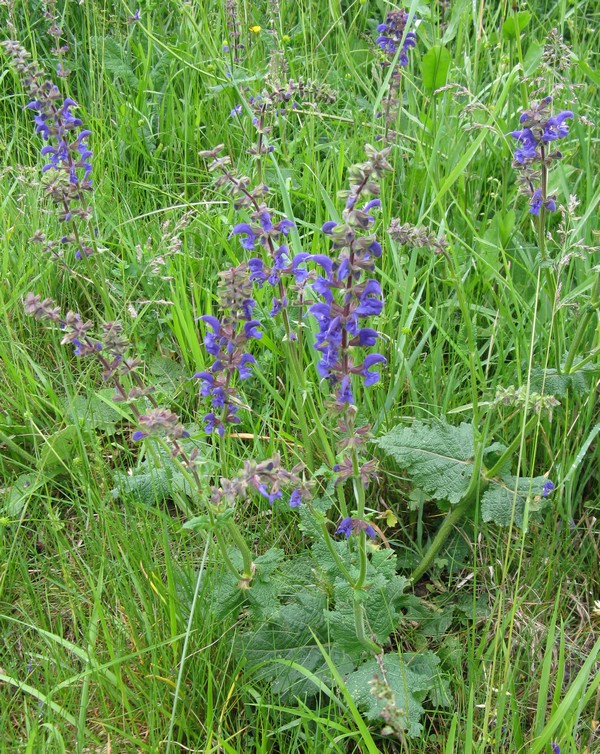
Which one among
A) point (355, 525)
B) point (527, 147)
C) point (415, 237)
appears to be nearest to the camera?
point (355, 525)

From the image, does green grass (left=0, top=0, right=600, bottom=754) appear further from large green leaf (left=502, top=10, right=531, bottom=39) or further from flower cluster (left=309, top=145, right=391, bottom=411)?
flower cluster (left=309, top=145, right=391, bottom=411)

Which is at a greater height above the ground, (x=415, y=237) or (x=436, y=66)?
(x=436, y=66)

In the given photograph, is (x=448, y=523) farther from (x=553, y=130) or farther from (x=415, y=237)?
(x=553, y=130)

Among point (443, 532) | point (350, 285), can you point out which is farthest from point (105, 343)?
point (443, 532)

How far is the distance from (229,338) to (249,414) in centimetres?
76

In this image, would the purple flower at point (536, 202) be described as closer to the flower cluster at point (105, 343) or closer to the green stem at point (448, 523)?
the green stem at point (448, 523)

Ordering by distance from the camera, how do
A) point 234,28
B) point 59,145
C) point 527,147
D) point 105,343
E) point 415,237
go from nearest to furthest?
1. point 105,343
2. point 415,237
3. point 527,147
4. point 59,145
5. point 234,28

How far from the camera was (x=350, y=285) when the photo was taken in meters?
1.45

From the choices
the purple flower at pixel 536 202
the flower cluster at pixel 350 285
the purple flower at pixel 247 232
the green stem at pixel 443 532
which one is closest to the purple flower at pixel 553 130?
the purple flower at pixel 536 202

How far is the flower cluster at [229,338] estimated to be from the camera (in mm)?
1675

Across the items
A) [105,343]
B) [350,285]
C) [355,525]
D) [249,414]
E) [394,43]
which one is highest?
[394,43]

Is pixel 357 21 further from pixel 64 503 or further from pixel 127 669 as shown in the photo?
pixel 127 669

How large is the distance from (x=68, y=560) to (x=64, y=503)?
237 millimetres

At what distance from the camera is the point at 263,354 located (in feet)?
8.60
